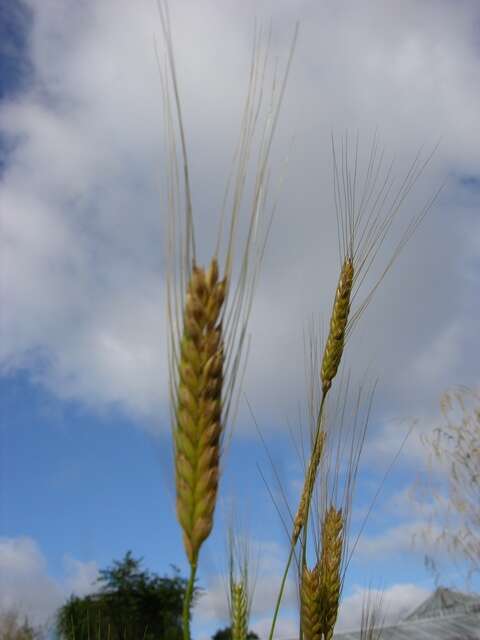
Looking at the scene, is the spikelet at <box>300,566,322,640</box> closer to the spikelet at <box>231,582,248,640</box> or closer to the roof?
the spikelet at <box>231,582,248,640</box>

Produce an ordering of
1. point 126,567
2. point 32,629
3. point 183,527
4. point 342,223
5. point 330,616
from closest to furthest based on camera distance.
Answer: point 183,527, point 330,616, point 342,223, point 32,629, point 126,567

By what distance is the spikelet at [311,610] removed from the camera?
1759 millimetres

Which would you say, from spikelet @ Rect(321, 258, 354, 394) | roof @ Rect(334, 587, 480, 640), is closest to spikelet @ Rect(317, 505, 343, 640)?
spikelet @ Rect(321, 258, 354, 394)

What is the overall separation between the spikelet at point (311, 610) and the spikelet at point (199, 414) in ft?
2.54

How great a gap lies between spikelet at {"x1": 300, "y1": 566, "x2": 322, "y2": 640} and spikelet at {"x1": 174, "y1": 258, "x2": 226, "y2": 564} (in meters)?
0.78

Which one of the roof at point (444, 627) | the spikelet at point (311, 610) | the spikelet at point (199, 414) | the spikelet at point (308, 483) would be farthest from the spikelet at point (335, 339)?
the roof at point (444, 627)

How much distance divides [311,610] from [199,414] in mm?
873

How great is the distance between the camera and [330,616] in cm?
181

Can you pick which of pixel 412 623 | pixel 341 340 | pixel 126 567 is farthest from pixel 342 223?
pixel 126 567

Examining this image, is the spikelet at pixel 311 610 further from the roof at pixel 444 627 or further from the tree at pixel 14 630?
the roof at pixel 444 627

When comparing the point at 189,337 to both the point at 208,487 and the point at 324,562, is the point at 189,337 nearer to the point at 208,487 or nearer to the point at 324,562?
the point at 208,487

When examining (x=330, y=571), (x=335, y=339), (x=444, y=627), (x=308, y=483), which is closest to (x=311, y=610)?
(x=330, y=571)

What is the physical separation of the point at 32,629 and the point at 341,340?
2663 mm

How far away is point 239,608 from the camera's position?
6.67 ft
